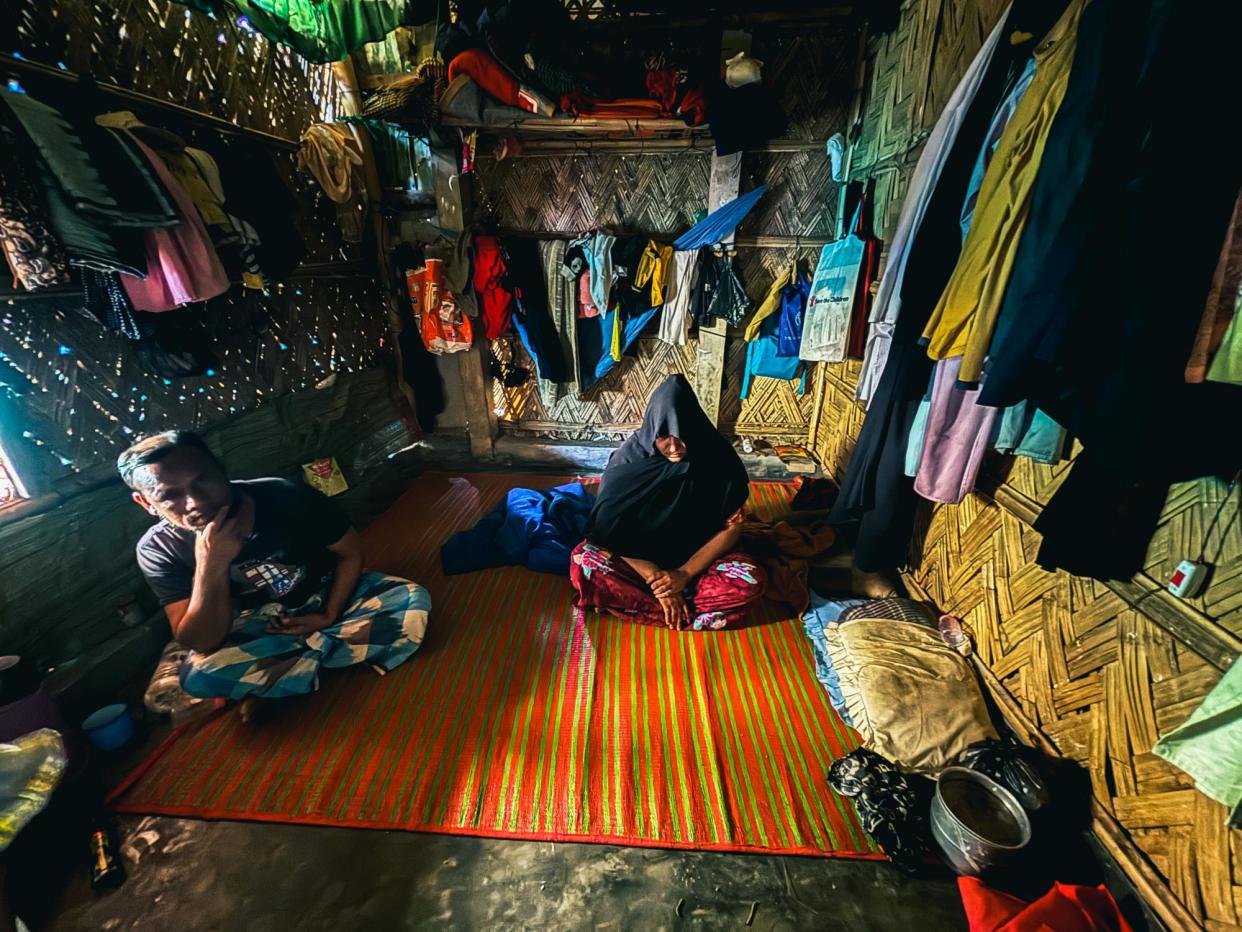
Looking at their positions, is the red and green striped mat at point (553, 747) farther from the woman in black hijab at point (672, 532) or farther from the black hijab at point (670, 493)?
the black hijab at point (670, 493)

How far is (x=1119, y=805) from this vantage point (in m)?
1.41

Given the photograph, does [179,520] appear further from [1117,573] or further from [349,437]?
[1117,573]

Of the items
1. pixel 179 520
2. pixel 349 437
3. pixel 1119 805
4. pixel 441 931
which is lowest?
pixel 441 931

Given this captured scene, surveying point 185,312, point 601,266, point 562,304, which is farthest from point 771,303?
point 185,312

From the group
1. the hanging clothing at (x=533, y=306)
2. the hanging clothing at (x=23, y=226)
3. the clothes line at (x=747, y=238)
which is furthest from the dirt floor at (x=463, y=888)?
the clothes line at (x=747, y=238)

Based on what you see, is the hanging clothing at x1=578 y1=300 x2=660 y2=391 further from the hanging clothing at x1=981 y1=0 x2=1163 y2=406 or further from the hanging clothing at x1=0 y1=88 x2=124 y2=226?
the hanging clothing at x1=981 y1=0 x2=1163 y2=406

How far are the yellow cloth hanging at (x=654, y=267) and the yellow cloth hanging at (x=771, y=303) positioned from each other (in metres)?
0.87

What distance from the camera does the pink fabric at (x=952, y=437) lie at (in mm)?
1595

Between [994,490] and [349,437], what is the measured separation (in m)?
4.36

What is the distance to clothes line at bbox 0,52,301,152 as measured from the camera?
1788 millimetres

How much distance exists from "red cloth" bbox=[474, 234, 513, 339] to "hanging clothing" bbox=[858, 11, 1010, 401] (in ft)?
10.2

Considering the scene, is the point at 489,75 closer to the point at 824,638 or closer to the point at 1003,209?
the point at 1003,209

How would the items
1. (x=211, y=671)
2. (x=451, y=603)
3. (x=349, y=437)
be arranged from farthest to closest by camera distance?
(x=349, y=437)
(x=451, y=603)
(x=211, y=671)

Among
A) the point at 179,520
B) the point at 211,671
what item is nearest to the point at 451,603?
the point at 211,671
